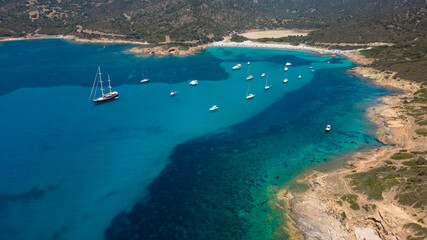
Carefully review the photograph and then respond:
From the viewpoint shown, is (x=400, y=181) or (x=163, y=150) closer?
(x=400, y=181)

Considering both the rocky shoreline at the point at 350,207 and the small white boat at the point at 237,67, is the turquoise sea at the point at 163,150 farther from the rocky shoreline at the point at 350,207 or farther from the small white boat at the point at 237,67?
the small white boat at the point at 237,67

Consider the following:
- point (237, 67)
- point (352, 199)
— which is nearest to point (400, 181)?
point (352, 199)

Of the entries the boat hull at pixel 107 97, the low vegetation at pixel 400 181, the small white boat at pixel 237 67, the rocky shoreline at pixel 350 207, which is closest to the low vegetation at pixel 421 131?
the rocky shoreline at pixel 350 207

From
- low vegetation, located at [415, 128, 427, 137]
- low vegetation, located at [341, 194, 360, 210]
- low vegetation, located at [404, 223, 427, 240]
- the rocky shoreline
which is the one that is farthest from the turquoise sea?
low vegetation, located at [404, 223, 427, 240]

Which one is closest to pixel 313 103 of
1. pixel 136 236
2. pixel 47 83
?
pixel 136 236

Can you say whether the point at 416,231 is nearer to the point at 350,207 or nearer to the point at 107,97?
the point at 350,207
